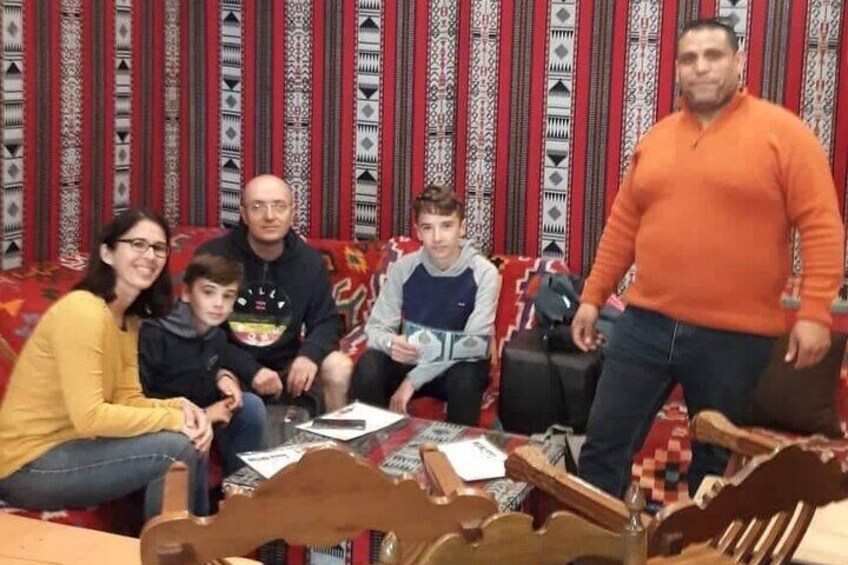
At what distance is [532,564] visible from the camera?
4.78 ft

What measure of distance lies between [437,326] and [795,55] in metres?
1.54

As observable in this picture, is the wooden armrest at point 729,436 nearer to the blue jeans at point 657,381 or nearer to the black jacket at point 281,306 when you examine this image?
the blue jeans at point 657,381

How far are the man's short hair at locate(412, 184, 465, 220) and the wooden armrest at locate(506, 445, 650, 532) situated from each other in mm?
2039

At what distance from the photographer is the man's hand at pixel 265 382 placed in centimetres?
358

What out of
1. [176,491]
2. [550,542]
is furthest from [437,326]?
[550,542]

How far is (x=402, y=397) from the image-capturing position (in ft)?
12.1

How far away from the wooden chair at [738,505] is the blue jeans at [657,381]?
32.7 inches

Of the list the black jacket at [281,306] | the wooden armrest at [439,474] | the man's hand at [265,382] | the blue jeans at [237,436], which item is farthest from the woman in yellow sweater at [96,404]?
the wooden armrest at [439,474]

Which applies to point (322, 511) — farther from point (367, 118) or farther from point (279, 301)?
point (367, 118)

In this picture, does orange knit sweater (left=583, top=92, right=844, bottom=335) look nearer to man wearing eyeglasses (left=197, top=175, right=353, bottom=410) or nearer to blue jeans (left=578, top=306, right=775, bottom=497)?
blue jeans (left=578, top=306, right=775, bottom=497)

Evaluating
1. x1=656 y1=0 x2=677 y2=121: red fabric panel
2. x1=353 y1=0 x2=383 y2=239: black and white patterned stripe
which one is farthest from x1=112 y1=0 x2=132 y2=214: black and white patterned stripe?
x1=656 y1=0 x2=677 y2=121: red fabric panel

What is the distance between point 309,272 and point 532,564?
8.19 ft

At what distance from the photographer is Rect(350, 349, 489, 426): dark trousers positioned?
12.1 feet

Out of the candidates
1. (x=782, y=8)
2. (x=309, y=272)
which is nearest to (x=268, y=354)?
(x=309, y=272)
